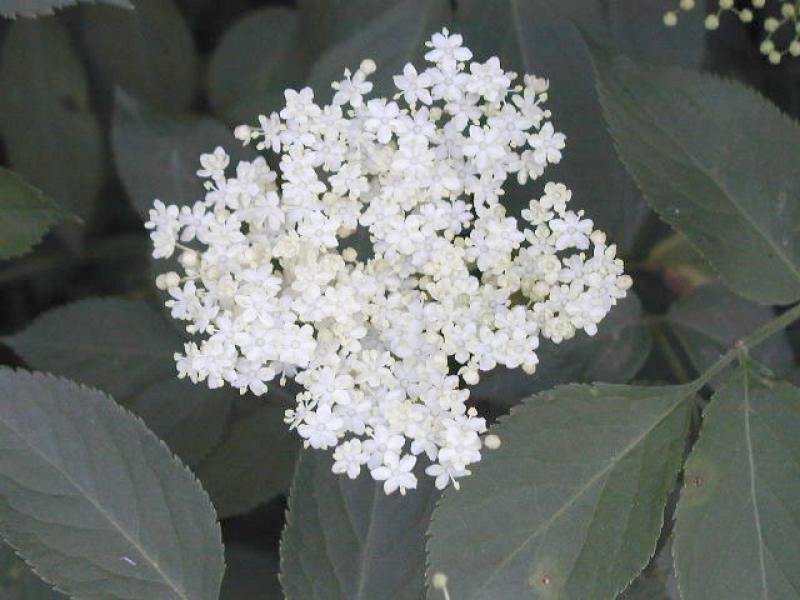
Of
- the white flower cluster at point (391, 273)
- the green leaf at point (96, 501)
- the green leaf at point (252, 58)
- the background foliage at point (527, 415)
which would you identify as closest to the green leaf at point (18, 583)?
the background foliage at point (527, 415)

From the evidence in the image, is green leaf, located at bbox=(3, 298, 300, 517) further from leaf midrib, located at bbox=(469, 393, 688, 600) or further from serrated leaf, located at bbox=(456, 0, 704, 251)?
serrated leaf, located at bbox=(456, 0, 704, 251)

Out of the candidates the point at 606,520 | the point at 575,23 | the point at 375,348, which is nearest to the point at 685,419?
the point at 606,520

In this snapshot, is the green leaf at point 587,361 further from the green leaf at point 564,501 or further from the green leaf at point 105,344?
the green leaf at point 105,344

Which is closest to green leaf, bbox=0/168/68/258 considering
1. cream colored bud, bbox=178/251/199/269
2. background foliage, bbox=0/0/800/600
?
background foliage, bbox=0/0/800/600

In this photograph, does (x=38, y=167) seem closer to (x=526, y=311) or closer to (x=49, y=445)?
(x=49, y=445)

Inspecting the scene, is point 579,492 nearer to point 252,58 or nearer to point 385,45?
point 385,45

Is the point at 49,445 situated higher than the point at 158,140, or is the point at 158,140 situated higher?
the point at 158,140
